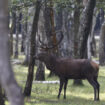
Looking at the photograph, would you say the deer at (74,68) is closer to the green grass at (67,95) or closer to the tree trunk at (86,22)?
the green grass at (67,95)

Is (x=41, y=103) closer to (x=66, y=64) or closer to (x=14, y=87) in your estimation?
(x=66, y=64)

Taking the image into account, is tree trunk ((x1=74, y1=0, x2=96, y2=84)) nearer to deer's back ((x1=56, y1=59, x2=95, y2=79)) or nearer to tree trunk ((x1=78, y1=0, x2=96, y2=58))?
tree trunk ((x1=78, y1=0, x2=96, y2=58))

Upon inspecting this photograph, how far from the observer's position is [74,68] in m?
13.4

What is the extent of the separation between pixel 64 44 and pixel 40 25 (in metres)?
Answer: 10.1

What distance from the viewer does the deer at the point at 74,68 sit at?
43.5 feet

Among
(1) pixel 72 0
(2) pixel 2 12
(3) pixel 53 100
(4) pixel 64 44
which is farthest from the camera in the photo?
(4) pixel 64 44

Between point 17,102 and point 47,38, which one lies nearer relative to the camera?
point 17,102

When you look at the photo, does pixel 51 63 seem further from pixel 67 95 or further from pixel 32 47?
pixel 67 95

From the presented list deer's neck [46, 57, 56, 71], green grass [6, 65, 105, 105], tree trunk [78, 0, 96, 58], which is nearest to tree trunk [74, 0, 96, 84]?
tree trunk [78, 0, 96, 58]

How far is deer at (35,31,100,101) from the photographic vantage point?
13.2 m

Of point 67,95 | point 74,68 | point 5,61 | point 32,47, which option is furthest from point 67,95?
point 5,61

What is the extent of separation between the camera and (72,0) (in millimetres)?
17219

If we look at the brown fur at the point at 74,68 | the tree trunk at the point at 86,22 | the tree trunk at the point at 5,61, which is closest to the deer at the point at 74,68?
the brown fur at the point at 74,68

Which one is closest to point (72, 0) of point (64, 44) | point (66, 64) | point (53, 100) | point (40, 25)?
point (40, 25)
